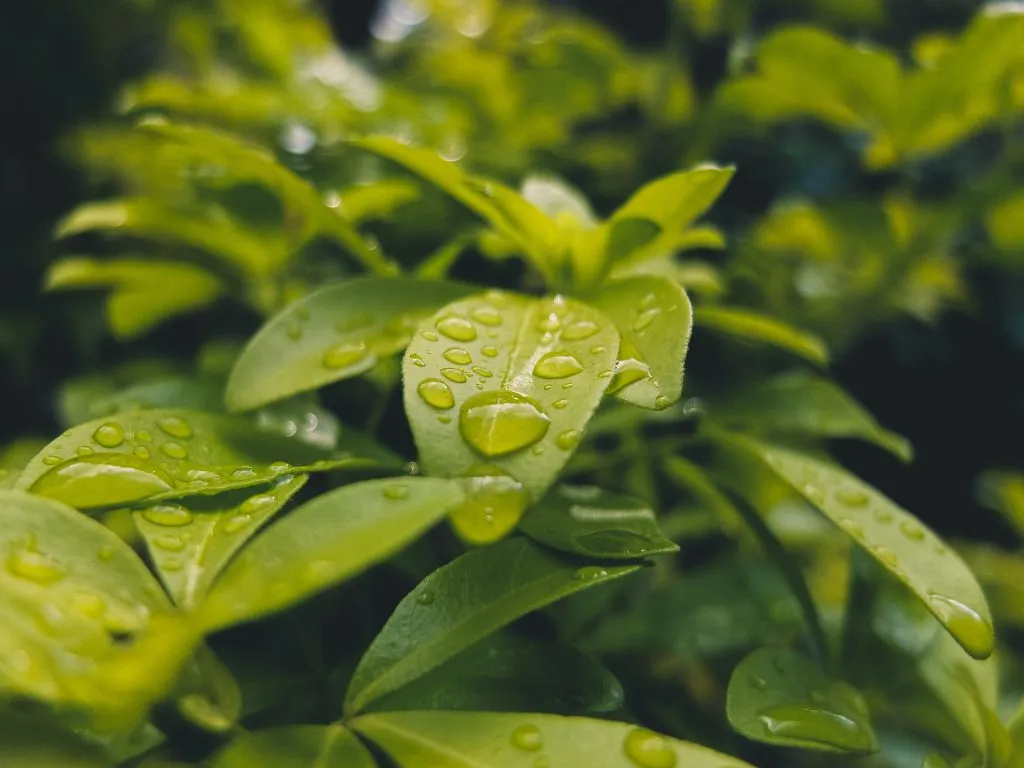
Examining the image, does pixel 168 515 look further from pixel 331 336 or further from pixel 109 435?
pixel 331 336

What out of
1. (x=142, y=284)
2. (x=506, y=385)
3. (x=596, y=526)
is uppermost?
(x=506, y=385)

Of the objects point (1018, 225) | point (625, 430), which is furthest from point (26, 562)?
point (1018, 225)

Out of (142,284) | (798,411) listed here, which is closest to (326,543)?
(798,411)

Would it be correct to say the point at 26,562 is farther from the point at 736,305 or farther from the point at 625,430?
the point at 736,305

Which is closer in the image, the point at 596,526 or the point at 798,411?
the point at 596,526

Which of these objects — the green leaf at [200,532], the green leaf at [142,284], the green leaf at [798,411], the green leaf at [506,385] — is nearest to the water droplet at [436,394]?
the green leaf at [506,385]

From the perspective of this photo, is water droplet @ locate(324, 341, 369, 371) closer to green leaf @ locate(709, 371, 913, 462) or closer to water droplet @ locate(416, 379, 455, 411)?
water droplet @ locate(416, 379, 455, 411)

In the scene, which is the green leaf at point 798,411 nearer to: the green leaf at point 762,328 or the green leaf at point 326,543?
the green leaf at point 762,328
